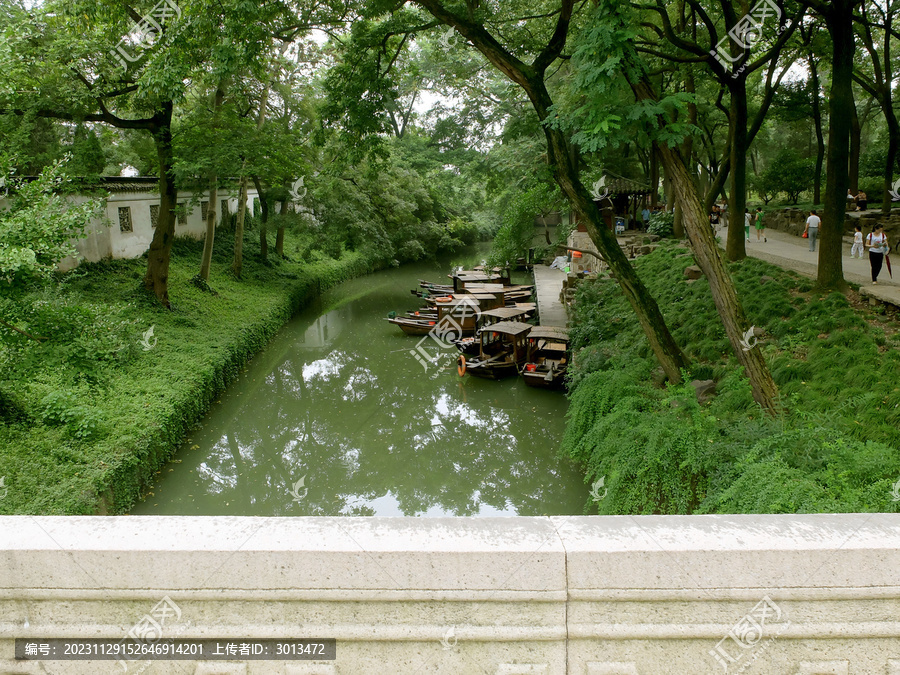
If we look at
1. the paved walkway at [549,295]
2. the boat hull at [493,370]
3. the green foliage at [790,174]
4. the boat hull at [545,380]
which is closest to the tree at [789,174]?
the green foliage at [790,174]

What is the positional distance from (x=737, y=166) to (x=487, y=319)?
335 inches

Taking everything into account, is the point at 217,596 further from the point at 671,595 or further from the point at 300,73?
the point at 300,73

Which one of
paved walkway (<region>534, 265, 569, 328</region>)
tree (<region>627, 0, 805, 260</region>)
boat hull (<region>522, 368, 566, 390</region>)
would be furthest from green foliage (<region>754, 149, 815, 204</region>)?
boat hull (<region>522, 368, 566, 390</region>)

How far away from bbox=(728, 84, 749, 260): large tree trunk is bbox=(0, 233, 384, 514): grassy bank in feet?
34.5

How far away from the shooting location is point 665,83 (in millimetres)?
21500

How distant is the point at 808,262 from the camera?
51.6 ft

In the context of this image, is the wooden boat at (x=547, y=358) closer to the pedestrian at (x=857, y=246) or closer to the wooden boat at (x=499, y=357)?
the wooden boat at (x=499, y=357)

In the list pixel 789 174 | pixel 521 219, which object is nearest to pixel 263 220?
pixel 521 219

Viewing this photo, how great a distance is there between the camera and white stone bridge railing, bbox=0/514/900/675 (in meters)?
2.25

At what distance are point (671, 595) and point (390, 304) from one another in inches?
1049

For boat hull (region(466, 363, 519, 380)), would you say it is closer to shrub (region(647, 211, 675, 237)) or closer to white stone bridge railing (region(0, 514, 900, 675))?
shrub (region(647, 211, 675, 237))

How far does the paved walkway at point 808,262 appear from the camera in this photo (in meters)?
10.9

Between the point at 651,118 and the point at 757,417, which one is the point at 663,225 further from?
the point at 651,118

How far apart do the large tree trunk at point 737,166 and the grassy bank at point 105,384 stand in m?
10.5
